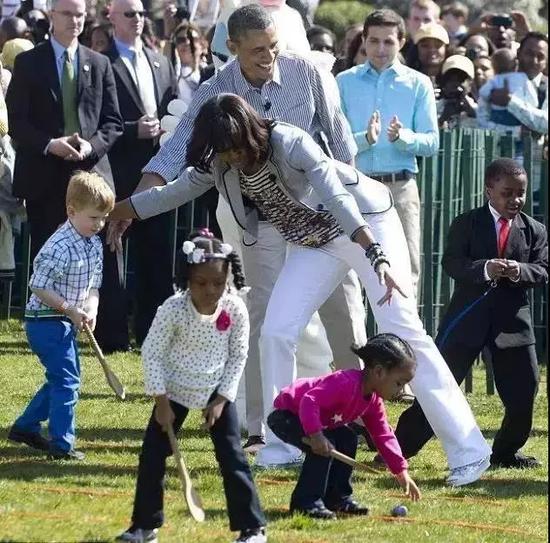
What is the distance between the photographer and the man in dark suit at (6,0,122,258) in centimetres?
1184

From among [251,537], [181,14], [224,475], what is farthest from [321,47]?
[251,537]

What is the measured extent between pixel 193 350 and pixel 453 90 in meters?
7.97

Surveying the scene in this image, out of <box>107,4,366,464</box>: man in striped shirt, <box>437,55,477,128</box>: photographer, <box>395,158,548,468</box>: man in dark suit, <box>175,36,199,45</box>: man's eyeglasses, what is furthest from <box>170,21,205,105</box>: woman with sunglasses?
<box>395,158,548,468</box>: man in dark suit

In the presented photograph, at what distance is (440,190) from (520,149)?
1375 mm

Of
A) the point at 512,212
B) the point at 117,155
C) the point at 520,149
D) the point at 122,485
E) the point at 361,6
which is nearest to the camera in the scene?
the point at 122,485

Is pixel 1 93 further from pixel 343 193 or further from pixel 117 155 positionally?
pixel 343 193

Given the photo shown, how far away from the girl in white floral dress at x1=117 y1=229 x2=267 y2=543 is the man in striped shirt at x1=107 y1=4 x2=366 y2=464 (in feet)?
5.14

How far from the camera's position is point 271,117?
29.1 ft

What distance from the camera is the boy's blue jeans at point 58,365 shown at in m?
8.64

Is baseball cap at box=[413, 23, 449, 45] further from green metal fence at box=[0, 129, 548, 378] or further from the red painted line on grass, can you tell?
the red painted line on grass

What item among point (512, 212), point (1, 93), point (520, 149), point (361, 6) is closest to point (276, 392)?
point (512, 212)

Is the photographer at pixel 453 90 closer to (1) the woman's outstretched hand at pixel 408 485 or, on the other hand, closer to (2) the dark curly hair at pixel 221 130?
(2) the dark curly hair at pixel 221 130

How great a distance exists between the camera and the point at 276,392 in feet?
28.3

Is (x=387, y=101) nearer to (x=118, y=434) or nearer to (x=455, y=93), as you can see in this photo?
(x=455, y=93)
